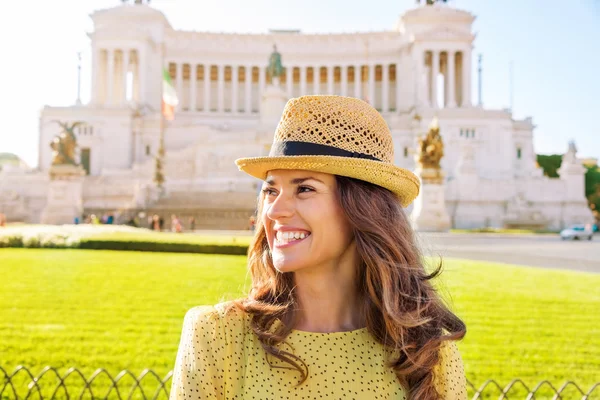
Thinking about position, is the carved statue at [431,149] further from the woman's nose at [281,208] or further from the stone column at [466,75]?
the stone column at [466,75]

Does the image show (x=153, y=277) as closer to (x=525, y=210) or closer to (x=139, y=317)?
(x=139, y=317)

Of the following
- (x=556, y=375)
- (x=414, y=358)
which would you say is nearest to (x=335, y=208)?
(x=414, y=358)

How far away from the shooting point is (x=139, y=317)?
842 centimetres

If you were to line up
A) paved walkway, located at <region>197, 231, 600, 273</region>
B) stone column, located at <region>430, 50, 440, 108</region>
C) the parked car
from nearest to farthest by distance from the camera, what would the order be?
paved walkway, located at <region>197, 231, 600, 273</region> < the parked car < stone column, located at <region>430, 50, 440, 108</region>

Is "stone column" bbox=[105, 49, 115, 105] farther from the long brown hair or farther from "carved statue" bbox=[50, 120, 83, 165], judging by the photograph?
the long brown hair

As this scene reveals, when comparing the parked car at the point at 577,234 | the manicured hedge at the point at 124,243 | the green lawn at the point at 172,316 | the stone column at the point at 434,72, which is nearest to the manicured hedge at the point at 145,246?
the manicured hedge at the point at 124,243

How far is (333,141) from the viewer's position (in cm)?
252

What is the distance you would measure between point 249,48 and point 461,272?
72.3 m

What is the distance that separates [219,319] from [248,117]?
256 ft

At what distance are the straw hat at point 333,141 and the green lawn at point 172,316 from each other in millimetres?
831

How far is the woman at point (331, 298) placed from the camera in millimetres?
2398

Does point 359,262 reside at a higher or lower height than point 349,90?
lower

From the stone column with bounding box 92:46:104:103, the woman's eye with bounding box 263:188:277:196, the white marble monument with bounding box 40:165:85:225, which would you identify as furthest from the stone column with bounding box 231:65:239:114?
the woman's eye with bounding box 263:188:277:196

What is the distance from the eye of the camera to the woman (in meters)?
2.40
